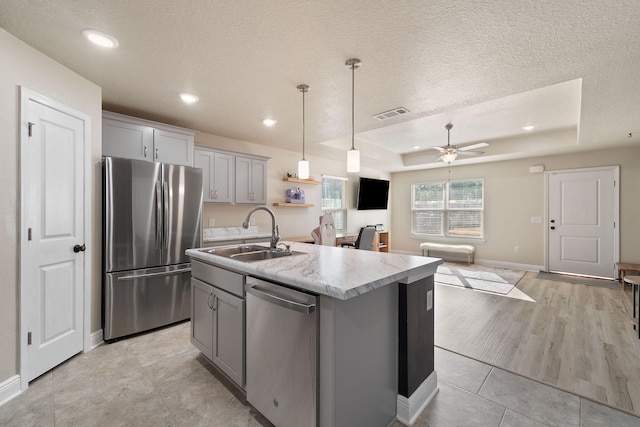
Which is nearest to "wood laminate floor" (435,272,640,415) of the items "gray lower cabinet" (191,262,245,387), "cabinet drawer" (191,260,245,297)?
"gray lower cabinet" (191,262,245,387)

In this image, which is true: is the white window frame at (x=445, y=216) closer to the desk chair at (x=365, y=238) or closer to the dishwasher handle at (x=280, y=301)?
the desk chair at (x=365, y=238)

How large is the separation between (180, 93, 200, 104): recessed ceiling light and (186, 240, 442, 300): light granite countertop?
176cm

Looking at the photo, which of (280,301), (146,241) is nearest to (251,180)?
(146,241)

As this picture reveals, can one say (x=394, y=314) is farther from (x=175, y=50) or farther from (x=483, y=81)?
(x=175, y=50)

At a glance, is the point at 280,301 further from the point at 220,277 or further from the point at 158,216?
the point at 158,216

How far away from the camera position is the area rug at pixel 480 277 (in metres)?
4.68

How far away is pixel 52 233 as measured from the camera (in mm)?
2271

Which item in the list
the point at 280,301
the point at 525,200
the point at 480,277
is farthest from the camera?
the point at 525,200

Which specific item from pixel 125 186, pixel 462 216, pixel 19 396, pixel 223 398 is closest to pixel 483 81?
pixel 223 398

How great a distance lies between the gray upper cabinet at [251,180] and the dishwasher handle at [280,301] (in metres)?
2.77

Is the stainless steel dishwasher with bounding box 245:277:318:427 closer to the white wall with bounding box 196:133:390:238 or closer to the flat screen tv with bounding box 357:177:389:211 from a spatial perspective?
the white wall with bounding box 196:133:390:238

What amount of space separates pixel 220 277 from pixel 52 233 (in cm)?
150

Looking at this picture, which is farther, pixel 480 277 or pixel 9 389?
pixel 480 277

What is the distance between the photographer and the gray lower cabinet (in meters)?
1.88
